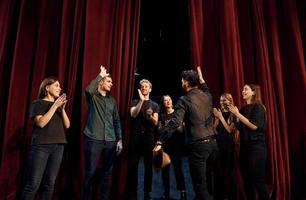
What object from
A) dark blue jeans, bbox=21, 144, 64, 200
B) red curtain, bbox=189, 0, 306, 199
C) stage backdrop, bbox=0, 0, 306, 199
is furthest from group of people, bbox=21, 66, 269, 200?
red curtain, bbox=189, 0, 306, 199

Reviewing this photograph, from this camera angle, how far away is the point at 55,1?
315 cm

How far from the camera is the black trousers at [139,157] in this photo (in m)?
2.69

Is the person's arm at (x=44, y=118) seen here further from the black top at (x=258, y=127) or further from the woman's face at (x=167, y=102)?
the black top at (x=258, y=127)

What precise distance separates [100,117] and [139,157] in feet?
2.01

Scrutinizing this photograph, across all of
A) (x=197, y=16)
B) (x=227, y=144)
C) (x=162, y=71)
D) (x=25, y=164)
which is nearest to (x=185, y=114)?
(x=227, y=144)

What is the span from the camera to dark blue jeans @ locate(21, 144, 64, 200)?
6.88ft

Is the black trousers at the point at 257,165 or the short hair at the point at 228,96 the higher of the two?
the short hair at the point at 228,96

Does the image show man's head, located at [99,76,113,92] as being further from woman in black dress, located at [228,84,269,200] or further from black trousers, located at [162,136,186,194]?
woman in black dress, located at [228,84,269,200]

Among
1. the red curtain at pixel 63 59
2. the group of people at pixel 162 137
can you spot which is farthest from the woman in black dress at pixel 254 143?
the red curtain at pixel 63 59

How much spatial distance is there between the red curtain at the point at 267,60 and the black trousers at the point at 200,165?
3.54 feet

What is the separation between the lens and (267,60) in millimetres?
3074

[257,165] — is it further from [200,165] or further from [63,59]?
[63,59]

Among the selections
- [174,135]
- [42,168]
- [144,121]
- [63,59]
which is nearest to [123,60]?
[63,59]

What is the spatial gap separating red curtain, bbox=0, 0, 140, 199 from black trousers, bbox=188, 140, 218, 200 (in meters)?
1.03
